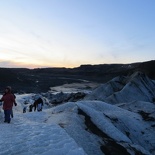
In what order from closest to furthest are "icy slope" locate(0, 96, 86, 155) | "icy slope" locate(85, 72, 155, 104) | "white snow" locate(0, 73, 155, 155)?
"icy slope" locate(0, 96, 86, 155), "white snow" locate(0, 73, 155, 155), "icy slope" locate(85, 72, 155, 104)

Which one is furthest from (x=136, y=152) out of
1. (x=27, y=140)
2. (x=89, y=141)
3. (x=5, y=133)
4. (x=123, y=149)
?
(x=5, y=133)

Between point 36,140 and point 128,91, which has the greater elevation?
point 128,91

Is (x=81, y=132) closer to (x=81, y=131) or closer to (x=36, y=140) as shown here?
(x=81, y=131)

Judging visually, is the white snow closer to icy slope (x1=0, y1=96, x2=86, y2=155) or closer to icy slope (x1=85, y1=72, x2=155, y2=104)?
icy slope (x1=0, y1=96, x2=86, y2=155)

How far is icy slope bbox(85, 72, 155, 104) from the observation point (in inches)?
1280

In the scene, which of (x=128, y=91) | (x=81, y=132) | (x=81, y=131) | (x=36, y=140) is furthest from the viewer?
(x=128, y=91)

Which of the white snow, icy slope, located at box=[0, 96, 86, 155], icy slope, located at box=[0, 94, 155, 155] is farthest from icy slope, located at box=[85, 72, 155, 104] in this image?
icy slope, located at box=[0, 96, 86, 155]

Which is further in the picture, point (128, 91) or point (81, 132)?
point (128, 91)

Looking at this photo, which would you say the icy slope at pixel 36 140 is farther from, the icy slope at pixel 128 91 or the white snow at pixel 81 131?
the icy slope at pixel 128 91

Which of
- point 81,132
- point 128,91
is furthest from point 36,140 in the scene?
point 128,91

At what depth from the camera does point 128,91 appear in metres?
33.6

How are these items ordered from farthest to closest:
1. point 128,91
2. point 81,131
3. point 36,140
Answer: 1. point 128,91
2. point 81,131
3. point 36,140

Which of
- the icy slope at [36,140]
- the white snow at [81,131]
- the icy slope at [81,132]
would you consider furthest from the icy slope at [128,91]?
the icy slope at [36,140]

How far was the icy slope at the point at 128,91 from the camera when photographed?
Answer: 107ft
